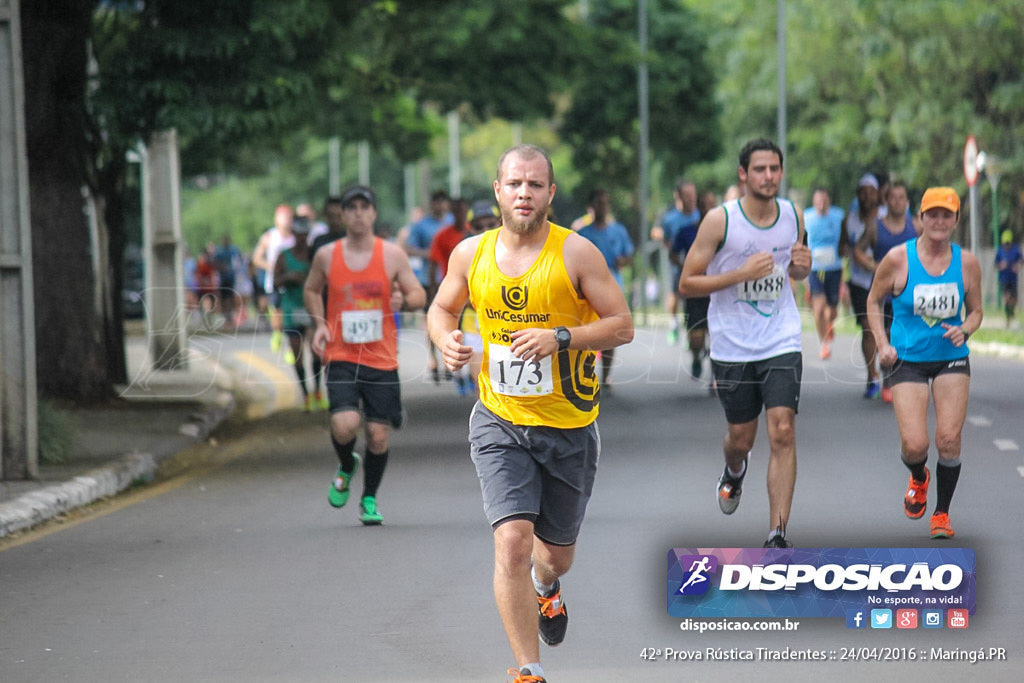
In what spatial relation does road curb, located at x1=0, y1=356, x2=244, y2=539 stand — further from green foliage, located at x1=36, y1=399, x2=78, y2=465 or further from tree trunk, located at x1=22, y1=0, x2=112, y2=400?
tree trunk, located at x1=22, y1=0, x2=112, y2=400

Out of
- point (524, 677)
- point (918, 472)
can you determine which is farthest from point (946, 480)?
point (524, 677)

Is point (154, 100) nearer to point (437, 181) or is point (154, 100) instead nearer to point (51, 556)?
point (51, 556)

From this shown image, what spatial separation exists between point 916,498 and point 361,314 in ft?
11.1

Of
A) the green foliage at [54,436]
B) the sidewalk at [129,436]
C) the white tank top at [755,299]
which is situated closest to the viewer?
the white tank top at [755,299]

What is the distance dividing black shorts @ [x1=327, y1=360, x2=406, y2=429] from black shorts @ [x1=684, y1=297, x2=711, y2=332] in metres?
5.76

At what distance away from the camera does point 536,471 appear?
6.24 m

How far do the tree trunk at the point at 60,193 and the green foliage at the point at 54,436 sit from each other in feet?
11.0

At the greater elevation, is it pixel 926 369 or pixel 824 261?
pixel 824 261

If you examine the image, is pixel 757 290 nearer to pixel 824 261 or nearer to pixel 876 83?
pixel 824 261

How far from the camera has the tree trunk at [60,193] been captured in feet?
53.1

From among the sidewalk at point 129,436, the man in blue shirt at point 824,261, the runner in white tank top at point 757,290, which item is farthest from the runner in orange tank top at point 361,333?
the man in blue shirt at point 824,261

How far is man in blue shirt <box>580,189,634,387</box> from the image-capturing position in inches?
695

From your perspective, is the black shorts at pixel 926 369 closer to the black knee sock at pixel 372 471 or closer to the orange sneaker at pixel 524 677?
the black knee sock at pixel 372 471

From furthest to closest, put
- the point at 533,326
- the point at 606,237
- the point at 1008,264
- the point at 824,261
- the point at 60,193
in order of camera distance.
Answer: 1. the point at 1008,264
2. the point at 824,261
3. the point at 606,237
4. the point at 60,193
5. the point at 533,326
